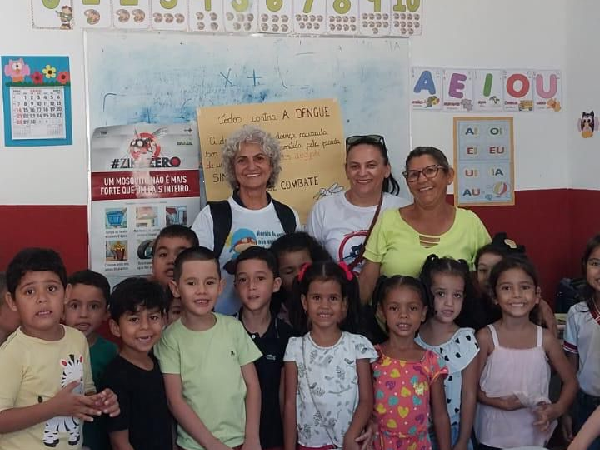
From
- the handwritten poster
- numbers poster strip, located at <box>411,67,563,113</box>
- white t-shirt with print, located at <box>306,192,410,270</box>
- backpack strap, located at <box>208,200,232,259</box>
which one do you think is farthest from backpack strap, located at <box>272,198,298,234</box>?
numbers poster strip, located at <box>411,67,563,113</box>

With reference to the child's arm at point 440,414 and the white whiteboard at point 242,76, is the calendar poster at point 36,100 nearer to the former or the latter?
the white whiteboard at point 242,76

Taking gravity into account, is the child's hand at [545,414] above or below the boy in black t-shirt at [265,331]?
below

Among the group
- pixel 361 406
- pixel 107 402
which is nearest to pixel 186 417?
pixel 107 402

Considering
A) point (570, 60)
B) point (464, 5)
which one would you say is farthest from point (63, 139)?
point (570, 60)

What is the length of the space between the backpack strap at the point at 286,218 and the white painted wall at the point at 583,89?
1733 mm

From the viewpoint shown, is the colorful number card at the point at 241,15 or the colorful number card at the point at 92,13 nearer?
the colorful number card at the point at 92,13

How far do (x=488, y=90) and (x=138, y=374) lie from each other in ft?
8.02

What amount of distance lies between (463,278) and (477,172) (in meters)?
1.31

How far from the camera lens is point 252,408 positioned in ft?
7.72

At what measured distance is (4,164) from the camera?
10.2ft

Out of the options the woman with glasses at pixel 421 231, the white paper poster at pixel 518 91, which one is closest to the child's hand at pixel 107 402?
the woman with glasses at pixel 421 231

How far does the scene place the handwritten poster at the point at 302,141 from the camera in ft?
11.1

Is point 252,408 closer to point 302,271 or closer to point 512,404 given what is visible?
point 302,271

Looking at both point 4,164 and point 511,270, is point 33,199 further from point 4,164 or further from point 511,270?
point 511,270
